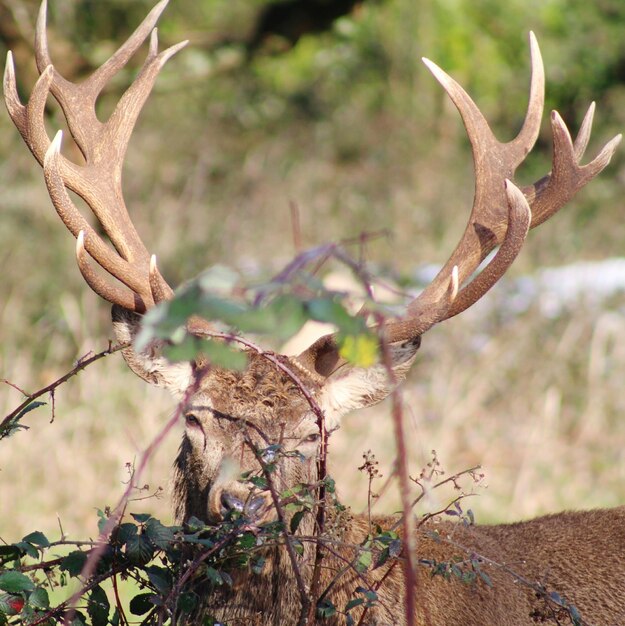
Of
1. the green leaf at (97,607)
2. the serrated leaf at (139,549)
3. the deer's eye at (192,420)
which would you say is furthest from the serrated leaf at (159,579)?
the deer's eye at (192,420)

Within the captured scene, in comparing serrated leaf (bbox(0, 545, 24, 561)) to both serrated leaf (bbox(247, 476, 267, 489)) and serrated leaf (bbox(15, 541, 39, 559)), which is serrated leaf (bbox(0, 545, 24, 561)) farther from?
serrated leaf (bbox(247, 476, 267, 489))

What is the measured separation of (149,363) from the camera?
420 cm

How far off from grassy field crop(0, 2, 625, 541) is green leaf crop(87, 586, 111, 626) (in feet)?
1.34

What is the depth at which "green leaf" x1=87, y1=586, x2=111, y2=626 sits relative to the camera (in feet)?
10.5

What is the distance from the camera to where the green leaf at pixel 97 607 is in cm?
321

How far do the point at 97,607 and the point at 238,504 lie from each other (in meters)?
0.51

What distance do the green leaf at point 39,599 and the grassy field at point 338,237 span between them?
472 millimetres

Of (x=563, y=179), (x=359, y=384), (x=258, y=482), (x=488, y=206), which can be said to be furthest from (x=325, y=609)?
(x=563, y=179)

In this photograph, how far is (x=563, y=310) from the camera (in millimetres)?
8820

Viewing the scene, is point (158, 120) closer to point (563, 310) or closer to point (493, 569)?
point (563, 310)

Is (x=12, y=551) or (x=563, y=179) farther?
(x=563, y=179)

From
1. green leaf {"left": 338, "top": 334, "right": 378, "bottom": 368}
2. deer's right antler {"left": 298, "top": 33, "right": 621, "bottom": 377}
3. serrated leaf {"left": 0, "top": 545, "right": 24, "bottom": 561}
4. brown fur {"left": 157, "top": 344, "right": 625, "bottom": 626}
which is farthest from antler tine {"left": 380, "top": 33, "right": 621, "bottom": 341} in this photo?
green leaf {"left": 338, "top": 334, "right": 378, "bottom": 368}

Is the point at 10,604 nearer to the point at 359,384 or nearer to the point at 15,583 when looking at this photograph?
the point at 15,583

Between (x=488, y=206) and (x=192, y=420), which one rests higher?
(x=488, y=206)
